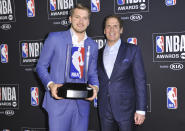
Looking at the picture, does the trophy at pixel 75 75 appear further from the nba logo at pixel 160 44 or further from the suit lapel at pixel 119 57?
the nba logo at pixel 160 44

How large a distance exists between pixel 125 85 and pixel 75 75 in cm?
65

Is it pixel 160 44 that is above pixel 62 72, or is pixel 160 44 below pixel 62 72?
above

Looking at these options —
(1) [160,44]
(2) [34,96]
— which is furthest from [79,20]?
(2) [34,96]

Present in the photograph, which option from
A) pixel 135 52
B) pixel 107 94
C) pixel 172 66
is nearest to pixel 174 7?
pixel 172 66

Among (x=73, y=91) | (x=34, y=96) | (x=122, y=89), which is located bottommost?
(x=34, y=96)

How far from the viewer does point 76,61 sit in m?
1.44

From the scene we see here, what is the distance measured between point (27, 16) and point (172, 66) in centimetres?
188

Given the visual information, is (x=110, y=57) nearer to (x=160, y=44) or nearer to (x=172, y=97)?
(x=160, y=44)

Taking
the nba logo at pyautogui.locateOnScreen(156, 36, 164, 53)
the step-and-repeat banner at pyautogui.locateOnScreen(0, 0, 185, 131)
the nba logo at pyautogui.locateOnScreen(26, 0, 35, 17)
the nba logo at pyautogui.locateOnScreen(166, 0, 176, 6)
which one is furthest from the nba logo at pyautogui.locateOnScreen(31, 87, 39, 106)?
the nba logo at pyautogui.locateOnScreen(166, 0, 176, 6)

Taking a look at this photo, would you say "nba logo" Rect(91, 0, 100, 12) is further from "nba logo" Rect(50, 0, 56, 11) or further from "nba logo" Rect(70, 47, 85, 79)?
"nba logo" Rect(70, 47, 85, 79)

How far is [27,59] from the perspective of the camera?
2.83 meters

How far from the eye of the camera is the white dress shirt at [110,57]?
1987 mm

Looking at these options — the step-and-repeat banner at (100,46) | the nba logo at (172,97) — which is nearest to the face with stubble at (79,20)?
the step-and-repeat banner at (100,46)

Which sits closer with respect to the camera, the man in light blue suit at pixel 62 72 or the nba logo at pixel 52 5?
the man in light blue suit at pixel 62 72
